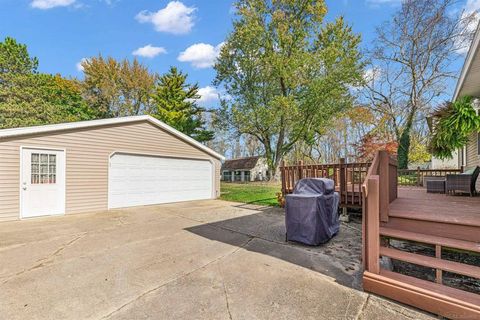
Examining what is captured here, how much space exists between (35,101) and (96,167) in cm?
1665

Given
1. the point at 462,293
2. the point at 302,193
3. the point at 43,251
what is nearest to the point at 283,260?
the point at 302,193

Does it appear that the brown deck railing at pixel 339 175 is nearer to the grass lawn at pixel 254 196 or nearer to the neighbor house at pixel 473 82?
the grass lawn at pixel 254 196

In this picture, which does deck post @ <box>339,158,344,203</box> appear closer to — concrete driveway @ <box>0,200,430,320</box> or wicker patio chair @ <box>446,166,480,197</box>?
concrete driveway @ <box>0,200,430,320</box>

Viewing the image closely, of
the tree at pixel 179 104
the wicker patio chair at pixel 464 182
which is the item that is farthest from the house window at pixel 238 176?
the wicker patio chair at pixel 464 182

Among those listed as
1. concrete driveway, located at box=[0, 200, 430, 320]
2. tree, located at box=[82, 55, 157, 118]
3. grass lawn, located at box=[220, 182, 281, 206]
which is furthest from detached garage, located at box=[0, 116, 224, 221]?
tree, located at box=[82, 55, 157, 118]

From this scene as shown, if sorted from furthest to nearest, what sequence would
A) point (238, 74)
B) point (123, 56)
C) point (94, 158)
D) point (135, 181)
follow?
point (123, 56) → point (238, 74) → point (135, 181) → point (94, 158)

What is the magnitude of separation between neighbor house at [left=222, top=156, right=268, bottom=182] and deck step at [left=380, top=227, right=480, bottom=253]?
2686 centimetres

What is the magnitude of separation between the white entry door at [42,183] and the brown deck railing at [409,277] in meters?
8.37

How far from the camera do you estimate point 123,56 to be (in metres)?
23.7

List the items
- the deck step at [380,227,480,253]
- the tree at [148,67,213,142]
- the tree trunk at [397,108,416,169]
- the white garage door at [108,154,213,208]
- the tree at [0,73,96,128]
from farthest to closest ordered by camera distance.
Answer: the tree at [148,67,213,142] < the tree at [0,73,96,128] < the tree trunk at [397,108,416,169] < the white garage door at [108,154,213,208] < the deck step at [380,227,480,253]

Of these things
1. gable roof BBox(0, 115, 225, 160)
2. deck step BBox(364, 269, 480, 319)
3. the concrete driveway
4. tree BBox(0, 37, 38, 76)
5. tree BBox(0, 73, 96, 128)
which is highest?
tree BBox(0, 37, 38, 76)

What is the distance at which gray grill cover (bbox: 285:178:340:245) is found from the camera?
441 cm

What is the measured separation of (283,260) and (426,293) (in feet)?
6.05

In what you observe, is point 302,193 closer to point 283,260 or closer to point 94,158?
point 283,260
